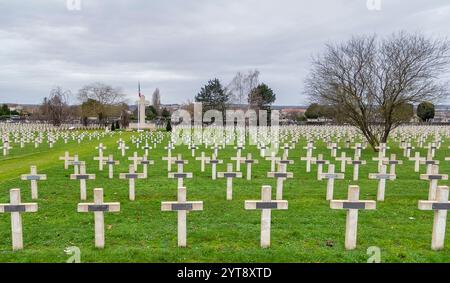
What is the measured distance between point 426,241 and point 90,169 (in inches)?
447

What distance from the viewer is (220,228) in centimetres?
629

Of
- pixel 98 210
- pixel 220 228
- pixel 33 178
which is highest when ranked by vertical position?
pixel 98 210

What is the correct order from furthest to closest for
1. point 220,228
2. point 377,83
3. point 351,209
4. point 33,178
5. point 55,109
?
point 55,109
point 377,83
point 33,178
point 220,228
point 351,209

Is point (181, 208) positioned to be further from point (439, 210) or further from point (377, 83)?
point (377, 83)

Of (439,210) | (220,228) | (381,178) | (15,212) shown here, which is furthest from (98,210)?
(381,178)

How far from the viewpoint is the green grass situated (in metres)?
4.95

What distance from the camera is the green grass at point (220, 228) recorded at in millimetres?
4949

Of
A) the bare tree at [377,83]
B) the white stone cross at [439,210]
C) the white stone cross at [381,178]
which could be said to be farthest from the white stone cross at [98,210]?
the bare tree at [377,83]

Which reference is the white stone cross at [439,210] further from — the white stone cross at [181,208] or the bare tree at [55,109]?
the bare tree at [55,109]

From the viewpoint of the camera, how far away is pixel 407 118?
2334 centimetres

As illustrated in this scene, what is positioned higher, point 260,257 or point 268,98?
point 268,98

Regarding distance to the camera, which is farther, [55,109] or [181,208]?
[55,109]

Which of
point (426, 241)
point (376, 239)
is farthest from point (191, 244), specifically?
point (426, 241)
